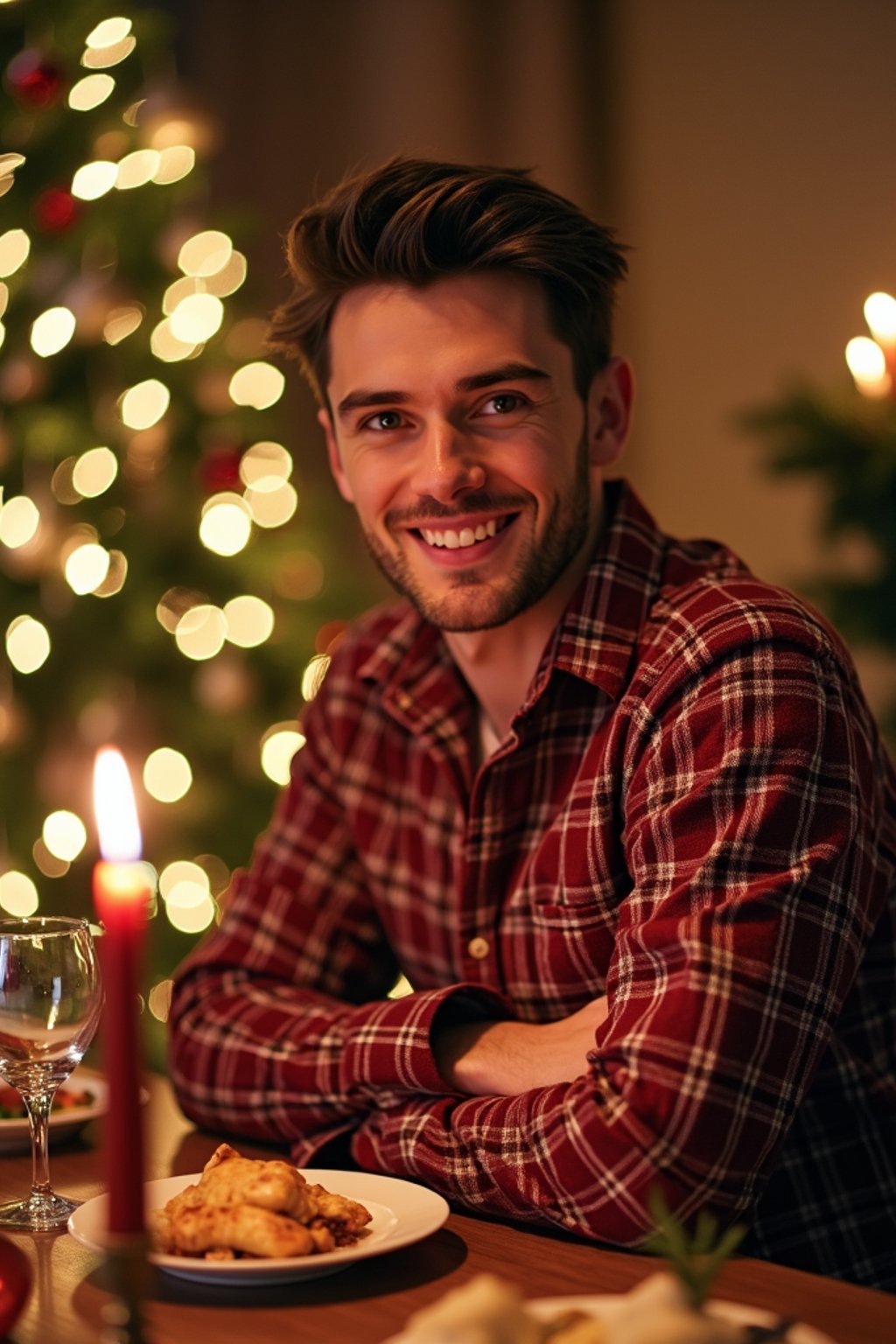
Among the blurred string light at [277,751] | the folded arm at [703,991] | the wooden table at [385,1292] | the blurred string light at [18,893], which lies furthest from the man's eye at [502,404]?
the blurred string light at [18,893]

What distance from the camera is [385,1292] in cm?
98

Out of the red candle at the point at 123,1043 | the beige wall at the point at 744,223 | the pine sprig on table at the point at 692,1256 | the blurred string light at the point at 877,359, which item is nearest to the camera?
the red candle at the point at 123,1043

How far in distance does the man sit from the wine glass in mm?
320

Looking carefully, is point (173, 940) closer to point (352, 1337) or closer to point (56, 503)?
point (56, 503)

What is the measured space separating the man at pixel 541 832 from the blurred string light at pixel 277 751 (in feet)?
4.14

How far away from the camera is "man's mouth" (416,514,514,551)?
63.1 inches

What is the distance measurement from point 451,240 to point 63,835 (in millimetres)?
1865

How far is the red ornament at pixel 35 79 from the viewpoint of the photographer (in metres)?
2.79

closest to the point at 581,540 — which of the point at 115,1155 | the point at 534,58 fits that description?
the point at 115,1155

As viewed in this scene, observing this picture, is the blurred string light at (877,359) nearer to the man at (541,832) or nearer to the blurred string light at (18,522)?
the man at (541,832)

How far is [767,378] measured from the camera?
3721 millimetres

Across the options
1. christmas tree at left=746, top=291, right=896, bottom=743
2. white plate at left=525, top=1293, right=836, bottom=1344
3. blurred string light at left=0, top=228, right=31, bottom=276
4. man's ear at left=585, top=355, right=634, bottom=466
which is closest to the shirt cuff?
white plate at left=525, top=1293, right=836, bottom=1344

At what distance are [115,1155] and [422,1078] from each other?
793 millimetres

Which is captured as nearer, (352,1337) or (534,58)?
(352,1337)
